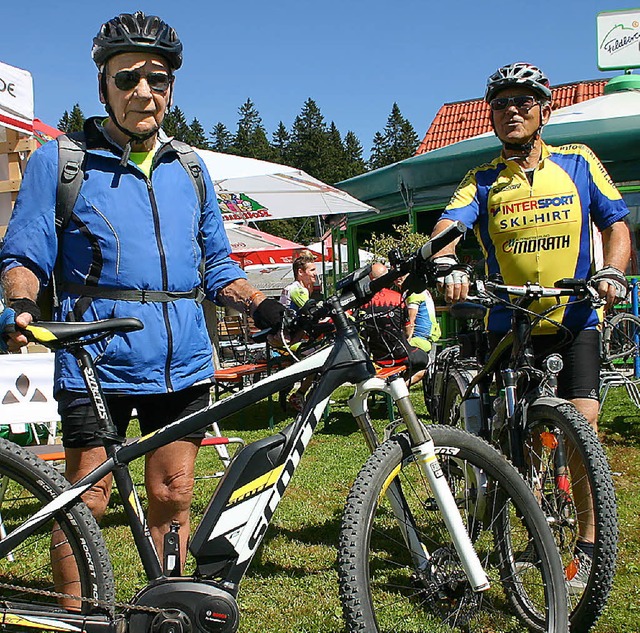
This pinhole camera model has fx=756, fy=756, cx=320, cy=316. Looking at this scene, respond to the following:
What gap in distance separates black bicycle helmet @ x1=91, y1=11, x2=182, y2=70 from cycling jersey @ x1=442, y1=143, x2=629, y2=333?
4.60ft

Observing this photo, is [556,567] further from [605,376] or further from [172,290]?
[605,376]

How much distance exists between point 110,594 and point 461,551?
1057 millimetres

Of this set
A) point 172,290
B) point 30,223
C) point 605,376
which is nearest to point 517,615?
point 172,290

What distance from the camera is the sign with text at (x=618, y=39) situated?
13844 mm

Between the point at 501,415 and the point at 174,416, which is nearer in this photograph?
the point at 174,416

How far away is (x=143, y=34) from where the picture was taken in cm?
245

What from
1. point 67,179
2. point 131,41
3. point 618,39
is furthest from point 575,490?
point 618,39

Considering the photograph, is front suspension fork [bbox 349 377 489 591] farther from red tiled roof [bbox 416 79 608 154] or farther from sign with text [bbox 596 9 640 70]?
red tiled roof [bbox 416 79 608 154]

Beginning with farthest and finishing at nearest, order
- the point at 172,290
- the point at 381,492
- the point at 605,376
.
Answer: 1. the point at 605,376
2. the point at 172,290
3. the point at 381,492

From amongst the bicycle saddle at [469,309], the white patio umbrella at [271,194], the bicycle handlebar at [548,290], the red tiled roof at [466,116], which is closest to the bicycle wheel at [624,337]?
the white patio umbrella at [271,194]

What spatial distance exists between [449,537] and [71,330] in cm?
129

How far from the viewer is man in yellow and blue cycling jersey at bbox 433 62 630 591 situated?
3234 millimetres

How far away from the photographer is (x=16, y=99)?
18.3 feet

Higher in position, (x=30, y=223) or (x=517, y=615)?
(x=30, y=223)
